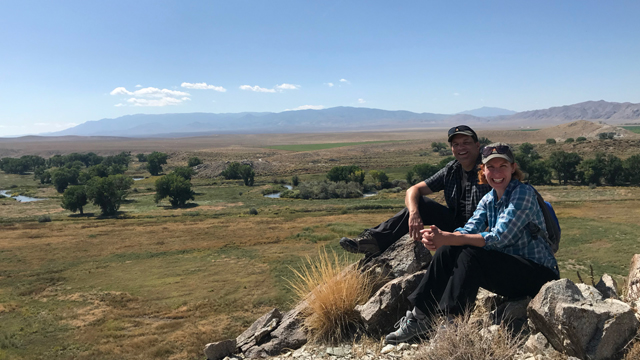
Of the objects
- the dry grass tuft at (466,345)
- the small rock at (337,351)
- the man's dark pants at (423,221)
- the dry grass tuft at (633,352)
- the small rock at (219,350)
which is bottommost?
the small rock at (219,350)

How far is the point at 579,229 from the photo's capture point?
100 ft

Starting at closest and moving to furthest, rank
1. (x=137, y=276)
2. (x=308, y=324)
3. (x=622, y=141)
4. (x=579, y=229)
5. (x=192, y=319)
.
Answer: (x=308, y=324) → (x=192, y=319) → (x=137, y=276) → (x=579, y=229) → (x=622, y=141)

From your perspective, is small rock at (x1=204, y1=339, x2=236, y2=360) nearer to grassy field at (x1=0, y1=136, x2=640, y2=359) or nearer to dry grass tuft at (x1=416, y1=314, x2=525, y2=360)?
dry grass tuft at (x1=416, y1=314, x2=525, y2=360)

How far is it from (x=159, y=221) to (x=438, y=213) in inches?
1799

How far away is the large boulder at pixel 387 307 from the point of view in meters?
5.21

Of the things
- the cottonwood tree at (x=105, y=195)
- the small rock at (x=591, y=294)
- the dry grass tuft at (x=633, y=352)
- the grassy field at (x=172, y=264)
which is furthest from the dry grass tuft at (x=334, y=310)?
the cottonwood tree at (x=105, y=195)

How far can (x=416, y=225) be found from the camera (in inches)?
207

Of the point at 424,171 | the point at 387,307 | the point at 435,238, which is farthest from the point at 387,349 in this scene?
the point at 424,171

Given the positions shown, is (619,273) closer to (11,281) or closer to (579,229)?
(579,229)

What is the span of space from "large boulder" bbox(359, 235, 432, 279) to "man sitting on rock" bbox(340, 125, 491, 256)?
0.15 m

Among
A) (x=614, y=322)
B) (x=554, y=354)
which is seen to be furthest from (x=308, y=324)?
(x=614, y=322)

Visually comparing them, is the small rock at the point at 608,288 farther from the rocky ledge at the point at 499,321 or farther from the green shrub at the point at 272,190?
the green shrub at the point at 272,190

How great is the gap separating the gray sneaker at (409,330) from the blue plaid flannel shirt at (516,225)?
115 centimetres

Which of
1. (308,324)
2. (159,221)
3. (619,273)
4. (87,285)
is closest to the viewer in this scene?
(308,324)
